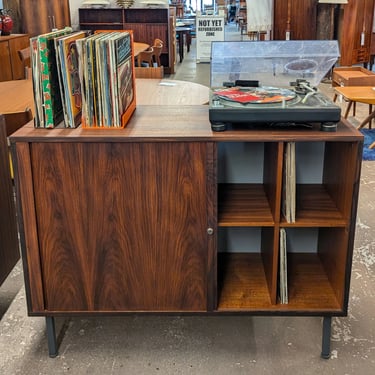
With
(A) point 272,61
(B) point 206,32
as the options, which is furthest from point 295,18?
(A) point 272,61

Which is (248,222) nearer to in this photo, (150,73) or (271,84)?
(271,84)

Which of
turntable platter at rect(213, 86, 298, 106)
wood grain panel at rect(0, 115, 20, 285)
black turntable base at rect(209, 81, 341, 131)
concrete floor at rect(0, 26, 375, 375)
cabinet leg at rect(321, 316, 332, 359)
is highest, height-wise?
turntable platter at rect(213, 86, 298, 106)

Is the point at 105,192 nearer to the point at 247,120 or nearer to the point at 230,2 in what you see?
the point at 247,120

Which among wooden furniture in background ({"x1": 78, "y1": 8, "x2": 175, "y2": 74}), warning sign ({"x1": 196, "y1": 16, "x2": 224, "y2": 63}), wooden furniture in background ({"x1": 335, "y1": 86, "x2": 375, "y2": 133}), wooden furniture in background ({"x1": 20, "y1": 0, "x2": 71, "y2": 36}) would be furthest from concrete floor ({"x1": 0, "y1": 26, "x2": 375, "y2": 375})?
warning sign ({"x1": 196, "y1": 16, "x2": 224, "y2": 63})

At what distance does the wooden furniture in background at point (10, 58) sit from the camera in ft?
20.4

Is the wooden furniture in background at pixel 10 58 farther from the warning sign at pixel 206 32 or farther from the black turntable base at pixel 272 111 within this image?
the black turntable base at pixel 272 111

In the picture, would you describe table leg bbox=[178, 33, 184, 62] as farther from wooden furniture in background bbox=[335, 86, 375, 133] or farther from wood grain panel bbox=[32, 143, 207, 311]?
wood grain panel bbox=[32, 143, 207, 311]

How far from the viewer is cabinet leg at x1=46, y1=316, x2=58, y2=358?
6.39 feet

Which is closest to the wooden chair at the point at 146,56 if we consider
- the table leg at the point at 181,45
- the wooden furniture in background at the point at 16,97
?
the wooden furniture in background at the point at 16,97

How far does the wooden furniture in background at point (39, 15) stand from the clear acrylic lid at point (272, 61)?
6110mm

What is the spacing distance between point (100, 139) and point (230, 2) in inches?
862

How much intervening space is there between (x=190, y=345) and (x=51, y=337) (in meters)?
0.55

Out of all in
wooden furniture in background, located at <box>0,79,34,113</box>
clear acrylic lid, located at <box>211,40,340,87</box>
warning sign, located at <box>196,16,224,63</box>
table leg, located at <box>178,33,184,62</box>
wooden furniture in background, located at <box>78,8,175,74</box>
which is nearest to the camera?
clear acrylic lid, located at <box>211,40,340,87</box>

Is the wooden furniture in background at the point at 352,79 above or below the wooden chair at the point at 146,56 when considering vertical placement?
below
